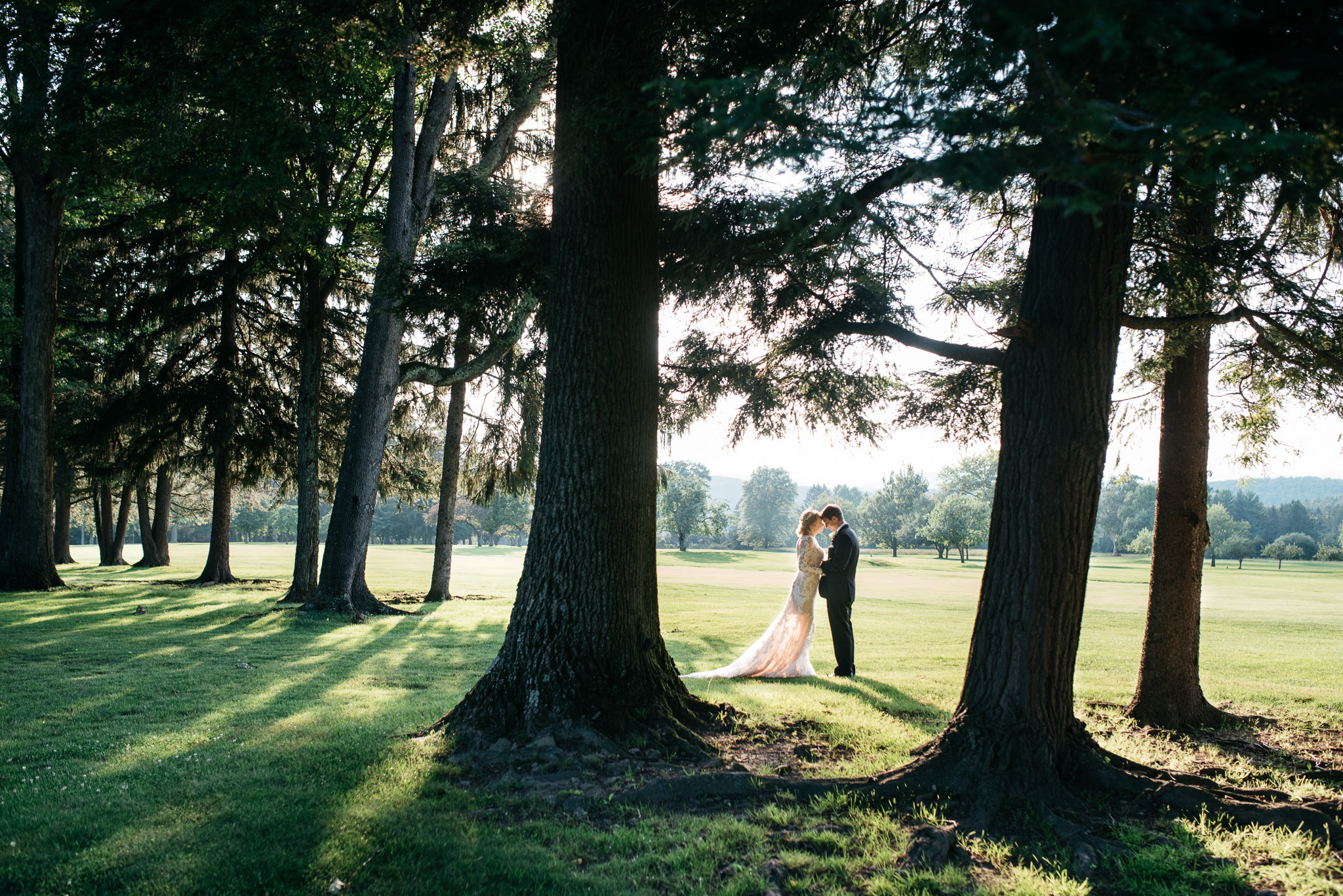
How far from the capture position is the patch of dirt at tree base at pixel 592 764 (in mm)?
4355

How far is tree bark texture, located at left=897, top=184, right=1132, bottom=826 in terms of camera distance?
13.9 ft

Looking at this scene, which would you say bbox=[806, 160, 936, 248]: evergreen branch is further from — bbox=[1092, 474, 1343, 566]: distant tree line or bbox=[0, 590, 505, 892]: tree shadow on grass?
bbox=[1092, 474, 1343, 566]: distant tree line

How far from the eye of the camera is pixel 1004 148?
2756 millimetres

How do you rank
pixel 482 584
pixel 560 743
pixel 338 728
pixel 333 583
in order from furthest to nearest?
pixel 482 584 < pixel 333 583 < pixel 338 728 < pixel 560 743

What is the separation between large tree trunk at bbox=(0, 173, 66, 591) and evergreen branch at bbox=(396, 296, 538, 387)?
7395 mm

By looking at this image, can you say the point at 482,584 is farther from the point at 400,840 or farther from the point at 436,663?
the point at 400,840

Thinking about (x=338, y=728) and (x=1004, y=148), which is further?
(x=338, y=728)

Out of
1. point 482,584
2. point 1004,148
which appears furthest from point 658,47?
point 482,584

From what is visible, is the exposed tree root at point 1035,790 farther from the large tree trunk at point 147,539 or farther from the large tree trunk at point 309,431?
the large tree trunk at point 147,539

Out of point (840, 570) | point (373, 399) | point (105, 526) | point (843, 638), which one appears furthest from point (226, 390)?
point (105, 526)

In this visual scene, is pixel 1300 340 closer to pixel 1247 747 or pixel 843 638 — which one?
pixel 1247 747

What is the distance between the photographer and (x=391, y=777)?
4.46m

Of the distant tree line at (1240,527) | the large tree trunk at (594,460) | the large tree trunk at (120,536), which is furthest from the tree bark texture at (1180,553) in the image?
the distant tree line at (1240,527)

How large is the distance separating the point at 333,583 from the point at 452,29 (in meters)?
10.3
